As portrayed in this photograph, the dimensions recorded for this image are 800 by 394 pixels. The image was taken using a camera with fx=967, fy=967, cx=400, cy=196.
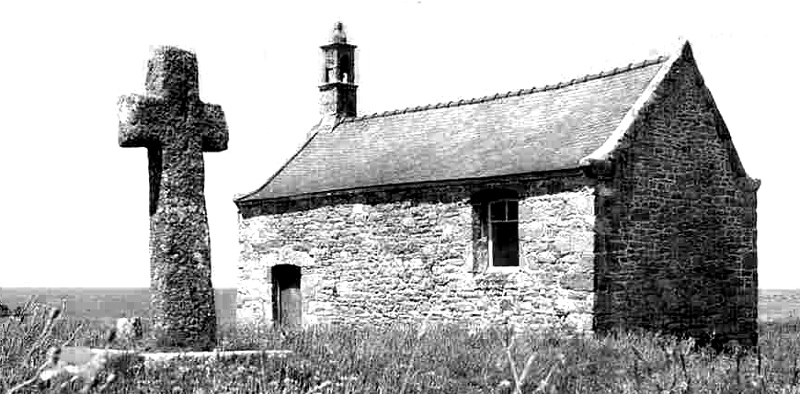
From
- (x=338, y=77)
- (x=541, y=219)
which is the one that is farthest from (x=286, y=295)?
(x=541, y=219)

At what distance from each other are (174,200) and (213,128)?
907mm

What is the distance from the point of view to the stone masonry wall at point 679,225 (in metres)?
16.9

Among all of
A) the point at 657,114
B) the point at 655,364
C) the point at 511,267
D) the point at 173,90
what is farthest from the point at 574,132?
the point at 173,90

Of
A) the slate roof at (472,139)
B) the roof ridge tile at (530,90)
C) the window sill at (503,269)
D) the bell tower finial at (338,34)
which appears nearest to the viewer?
the window sill at (503,269)

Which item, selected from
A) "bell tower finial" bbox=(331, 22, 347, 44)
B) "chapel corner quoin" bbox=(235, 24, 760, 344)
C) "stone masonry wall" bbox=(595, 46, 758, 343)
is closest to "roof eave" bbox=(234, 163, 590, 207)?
"chapel corner quoin" bbox=(235, 24, 760, 344)

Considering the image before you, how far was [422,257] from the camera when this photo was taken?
19.3 metres

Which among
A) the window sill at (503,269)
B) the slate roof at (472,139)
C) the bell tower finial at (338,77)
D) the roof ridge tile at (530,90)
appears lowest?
the window sill at (503,269)

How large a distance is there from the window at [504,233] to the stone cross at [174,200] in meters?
9.05

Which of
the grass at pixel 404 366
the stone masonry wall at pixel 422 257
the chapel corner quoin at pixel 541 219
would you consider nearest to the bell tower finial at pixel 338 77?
the chapel corner quoin at pixel 541 219

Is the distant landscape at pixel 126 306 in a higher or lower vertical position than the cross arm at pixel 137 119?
lower

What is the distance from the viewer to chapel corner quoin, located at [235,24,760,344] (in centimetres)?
1688

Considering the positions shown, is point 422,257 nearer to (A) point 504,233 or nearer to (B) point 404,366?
(A) point 504,233

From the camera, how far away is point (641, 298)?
1725 centimetres

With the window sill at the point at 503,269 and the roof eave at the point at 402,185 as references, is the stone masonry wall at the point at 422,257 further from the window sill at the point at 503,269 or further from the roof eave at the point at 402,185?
the roof eave at the point at 402,185
